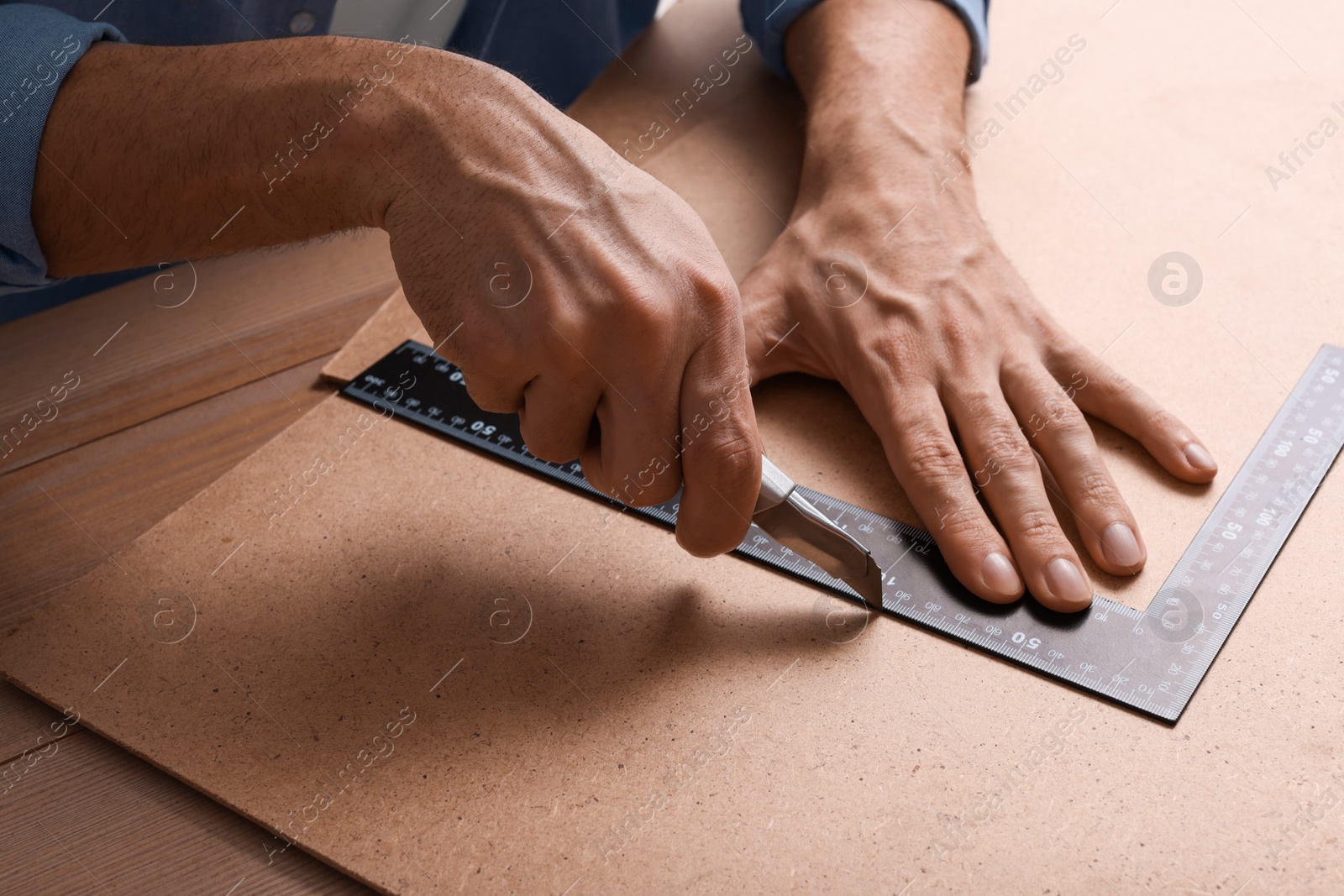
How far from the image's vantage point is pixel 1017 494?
82 cm

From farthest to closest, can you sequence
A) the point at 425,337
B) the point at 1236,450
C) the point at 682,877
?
the point at 425,337 → the point at 1236,450 → the point at 682,877

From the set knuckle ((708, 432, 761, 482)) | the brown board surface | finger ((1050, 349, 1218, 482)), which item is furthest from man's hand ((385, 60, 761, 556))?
finger ((1050, 349, 1218, 482))

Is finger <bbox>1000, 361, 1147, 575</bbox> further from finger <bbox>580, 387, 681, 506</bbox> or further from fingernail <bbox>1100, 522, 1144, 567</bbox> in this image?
finger <bbox>580, 387, 681, 506</bbox>

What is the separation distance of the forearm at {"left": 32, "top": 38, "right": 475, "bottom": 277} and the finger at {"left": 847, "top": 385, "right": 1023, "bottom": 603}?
1.50 ft

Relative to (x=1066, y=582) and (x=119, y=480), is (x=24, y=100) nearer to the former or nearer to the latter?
(x=119, y=480)

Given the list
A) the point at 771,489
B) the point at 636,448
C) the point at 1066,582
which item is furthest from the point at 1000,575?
the point at 636,448

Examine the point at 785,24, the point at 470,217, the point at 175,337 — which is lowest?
the point at 175,337

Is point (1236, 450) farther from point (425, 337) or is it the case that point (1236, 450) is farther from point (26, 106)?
point (26, 106)

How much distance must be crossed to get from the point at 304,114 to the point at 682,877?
22.6 inches

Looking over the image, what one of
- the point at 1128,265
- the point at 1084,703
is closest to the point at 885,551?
the point at 1084,703

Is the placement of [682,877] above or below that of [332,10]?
below

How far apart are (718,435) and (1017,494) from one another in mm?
299

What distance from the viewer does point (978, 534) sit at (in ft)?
2.62

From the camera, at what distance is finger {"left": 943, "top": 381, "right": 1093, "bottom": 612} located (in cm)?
76
